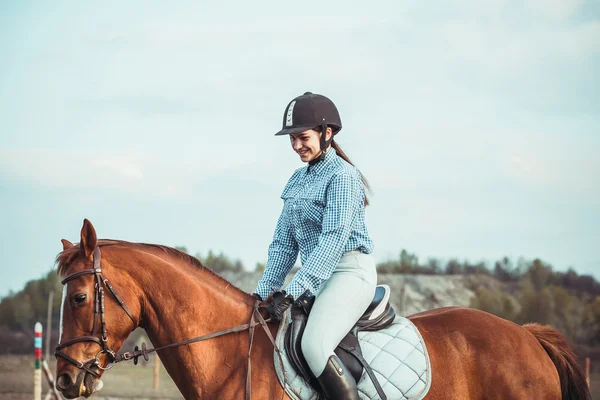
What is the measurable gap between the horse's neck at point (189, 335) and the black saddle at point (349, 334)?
0.20 m

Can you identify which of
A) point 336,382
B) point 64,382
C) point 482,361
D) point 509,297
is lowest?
point 509,297

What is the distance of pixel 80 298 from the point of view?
3406 mm

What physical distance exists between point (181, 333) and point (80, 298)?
2.02 ft

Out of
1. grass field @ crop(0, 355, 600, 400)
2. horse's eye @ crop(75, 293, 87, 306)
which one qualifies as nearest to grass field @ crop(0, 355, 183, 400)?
grass field @ crop(0, 355, 600, 400)

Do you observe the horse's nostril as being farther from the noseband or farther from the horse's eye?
the horse's eye

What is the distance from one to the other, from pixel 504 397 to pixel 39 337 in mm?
7137

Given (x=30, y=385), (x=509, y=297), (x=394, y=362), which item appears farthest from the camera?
(x=509, y=297)

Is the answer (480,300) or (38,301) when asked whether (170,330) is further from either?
(480,300)

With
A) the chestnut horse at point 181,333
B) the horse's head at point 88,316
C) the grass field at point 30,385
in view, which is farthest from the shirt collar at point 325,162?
the grass field at point 30,385

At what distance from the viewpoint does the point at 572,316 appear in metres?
26.4

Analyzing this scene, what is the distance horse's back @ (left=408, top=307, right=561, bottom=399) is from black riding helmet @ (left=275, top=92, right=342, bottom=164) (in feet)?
5.05

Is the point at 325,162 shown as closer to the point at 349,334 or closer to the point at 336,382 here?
the point at 349,334

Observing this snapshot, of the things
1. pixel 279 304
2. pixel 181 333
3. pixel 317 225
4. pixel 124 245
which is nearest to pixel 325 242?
pixel 317 225

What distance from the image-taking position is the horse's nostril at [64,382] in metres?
3.35
